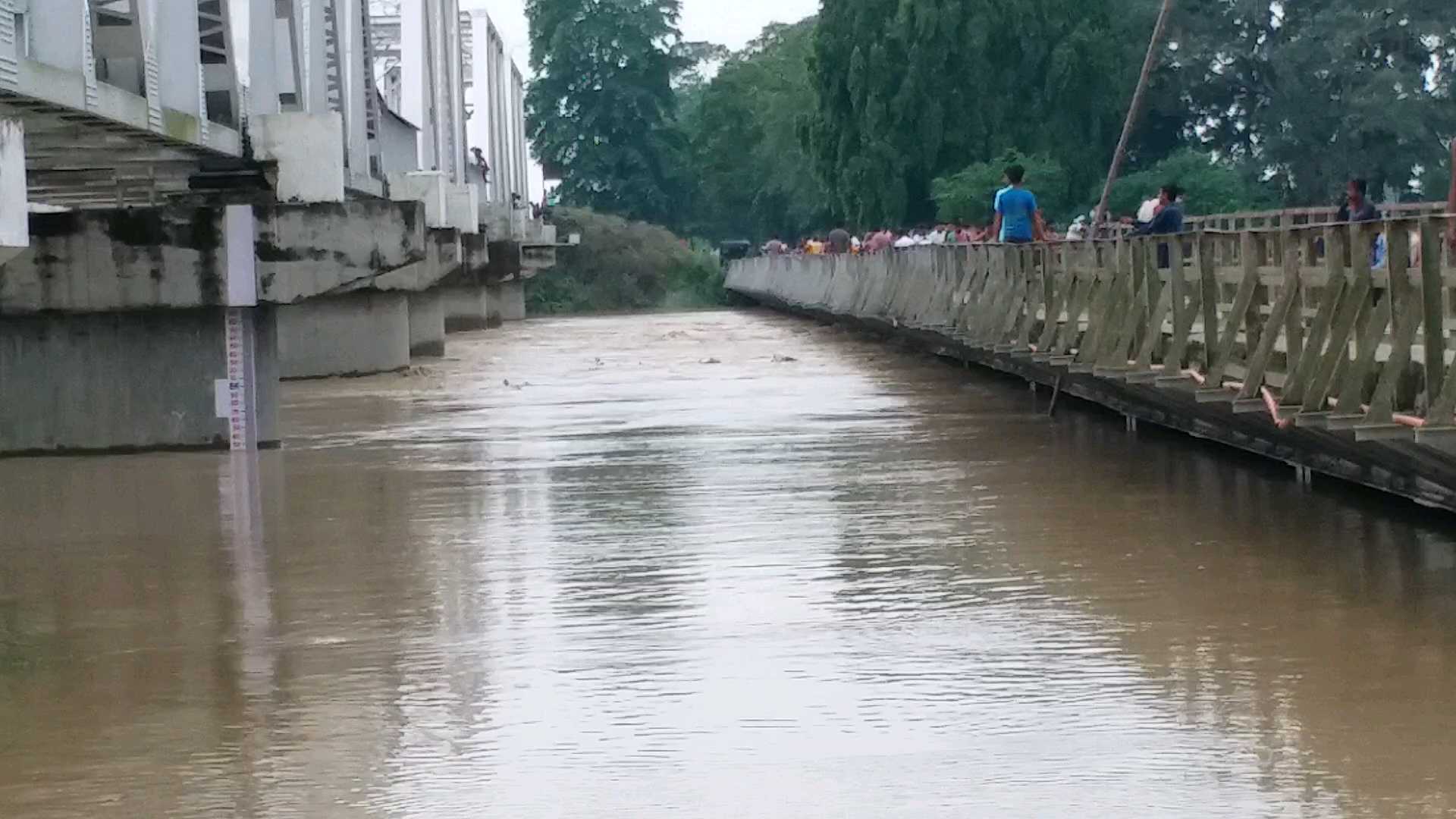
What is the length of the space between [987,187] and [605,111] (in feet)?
174

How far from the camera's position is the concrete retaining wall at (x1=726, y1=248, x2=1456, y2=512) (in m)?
12.6

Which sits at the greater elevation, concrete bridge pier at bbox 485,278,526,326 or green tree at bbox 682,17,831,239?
green tree at bbox 682,17,831,239

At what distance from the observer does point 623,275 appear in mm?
88562

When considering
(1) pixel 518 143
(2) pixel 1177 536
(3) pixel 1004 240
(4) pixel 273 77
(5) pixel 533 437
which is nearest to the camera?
(2) pixel 1177 536

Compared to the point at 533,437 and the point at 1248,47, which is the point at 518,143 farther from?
the point at 533,437

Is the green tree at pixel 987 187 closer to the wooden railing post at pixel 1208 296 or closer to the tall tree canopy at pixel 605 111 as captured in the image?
the wooden railing post at pixel 1208 296

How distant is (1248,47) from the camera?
6812 cm

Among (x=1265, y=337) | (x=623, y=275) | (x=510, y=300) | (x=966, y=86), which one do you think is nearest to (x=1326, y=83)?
(x=966, y=86)

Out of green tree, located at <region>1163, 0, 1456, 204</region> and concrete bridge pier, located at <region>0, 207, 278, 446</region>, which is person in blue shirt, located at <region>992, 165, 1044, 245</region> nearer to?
concrete bridge pier, located at <region>0, 207, 278, 446</region>

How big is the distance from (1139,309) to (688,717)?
9750mm

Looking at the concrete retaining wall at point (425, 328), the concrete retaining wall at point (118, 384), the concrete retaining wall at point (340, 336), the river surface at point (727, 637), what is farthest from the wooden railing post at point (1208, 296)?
the concrete retaining wall at point (425, 328)

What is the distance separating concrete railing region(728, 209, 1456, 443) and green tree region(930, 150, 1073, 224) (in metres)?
36.3

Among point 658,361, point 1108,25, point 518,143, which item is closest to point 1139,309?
point 658,361

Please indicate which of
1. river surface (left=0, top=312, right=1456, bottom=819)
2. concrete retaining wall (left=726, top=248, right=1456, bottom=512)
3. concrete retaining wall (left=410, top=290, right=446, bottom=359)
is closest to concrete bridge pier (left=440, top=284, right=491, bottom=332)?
concrete retaining wall (left=726, top=248, right=1456, bottom=512)
